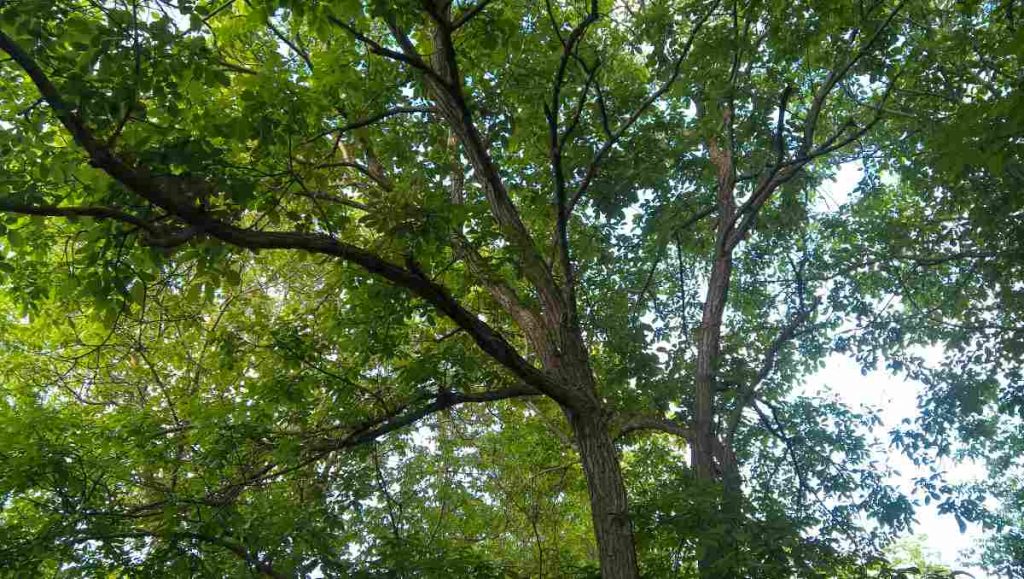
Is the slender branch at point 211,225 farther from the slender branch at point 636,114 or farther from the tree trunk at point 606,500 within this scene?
the slender branch at point 636,114

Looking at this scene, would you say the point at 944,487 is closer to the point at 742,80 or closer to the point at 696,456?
the point at 696,456

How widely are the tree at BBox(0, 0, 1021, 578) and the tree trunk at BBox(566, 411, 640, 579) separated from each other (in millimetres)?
22

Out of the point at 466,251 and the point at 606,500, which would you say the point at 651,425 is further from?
the point at 466,251

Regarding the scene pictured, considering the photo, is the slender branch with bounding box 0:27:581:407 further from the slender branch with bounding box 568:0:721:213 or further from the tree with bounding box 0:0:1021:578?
the slender branch with bounding box 568:0:721:213

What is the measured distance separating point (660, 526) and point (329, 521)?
7.53 feet

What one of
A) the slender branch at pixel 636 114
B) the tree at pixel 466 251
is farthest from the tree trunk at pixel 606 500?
the slender branch at pixel 636 114

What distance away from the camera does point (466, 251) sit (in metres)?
4.64

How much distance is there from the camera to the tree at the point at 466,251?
3.45 meters

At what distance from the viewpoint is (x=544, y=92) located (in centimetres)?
521

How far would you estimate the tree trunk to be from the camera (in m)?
4.51

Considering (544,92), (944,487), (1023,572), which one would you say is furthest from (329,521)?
(1023,572)

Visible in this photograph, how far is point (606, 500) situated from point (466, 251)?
188 cm

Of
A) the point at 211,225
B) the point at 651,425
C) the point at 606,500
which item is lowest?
the point at 606,500

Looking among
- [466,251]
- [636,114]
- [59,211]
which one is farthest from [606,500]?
[59,211]
